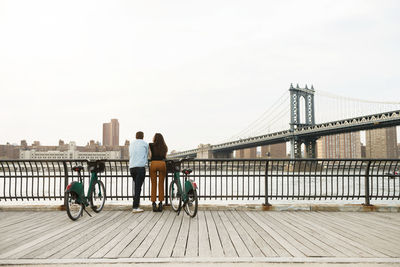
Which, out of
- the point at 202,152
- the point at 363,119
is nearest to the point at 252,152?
the point at 202,152

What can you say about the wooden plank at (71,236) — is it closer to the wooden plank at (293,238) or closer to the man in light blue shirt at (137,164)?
the man in light blue shirt at (137,164)

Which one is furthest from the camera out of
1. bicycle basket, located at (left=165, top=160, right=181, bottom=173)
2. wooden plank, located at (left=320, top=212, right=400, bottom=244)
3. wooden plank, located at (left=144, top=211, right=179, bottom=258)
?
bicycle basket, located at (left=165, top=160, right=181, bottom=173)

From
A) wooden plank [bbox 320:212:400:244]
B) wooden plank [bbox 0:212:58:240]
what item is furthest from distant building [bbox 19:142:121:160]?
wooden plank [bbox 320:212:400:244]

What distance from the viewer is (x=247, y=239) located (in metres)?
4.32

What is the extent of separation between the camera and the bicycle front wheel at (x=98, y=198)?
6.32m

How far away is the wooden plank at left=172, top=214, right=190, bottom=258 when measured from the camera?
369 cm

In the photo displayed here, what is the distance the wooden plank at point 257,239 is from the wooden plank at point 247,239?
0.05 metres

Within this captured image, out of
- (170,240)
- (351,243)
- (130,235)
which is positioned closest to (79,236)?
(130,235)

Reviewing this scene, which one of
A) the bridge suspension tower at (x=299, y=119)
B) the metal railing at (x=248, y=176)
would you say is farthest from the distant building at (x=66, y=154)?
the metal railing at (x=248, y=176)

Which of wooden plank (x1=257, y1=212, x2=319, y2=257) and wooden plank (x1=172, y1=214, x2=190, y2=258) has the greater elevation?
wooden plank (x1=172, y1=214, x2=190, y2=258)

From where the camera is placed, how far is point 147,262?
3371mm

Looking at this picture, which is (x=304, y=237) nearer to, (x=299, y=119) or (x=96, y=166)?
(x=96, y=166)

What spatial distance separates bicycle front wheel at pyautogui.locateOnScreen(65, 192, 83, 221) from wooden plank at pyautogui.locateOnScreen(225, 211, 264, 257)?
2.84 metres

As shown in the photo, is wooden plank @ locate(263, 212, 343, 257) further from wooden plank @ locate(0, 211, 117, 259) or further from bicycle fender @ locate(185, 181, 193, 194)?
wooden plank @ locate(0, 211, 117, 259)
